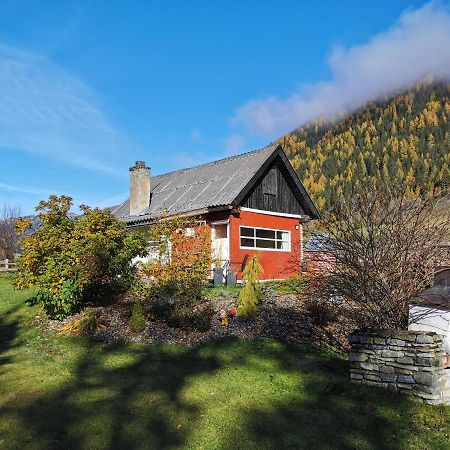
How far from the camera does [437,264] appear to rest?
7965mm

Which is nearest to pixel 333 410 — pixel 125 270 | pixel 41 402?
pixel 41 402

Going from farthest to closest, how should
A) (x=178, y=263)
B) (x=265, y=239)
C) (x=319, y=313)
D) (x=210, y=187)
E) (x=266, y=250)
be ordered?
(x=210, y=187), (x=265, y=239), (x=266, y=250), (x=178, y=263), (x=319, y=313)

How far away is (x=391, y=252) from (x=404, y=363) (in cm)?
195

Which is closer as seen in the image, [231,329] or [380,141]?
[231,329]

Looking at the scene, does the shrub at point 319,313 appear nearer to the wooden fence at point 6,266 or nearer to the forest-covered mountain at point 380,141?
the wooden fence at point 6,266

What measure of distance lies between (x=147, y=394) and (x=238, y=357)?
106 inches

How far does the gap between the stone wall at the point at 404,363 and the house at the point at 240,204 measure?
10.9m

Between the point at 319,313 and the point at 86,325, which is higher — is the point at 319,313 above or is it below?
above

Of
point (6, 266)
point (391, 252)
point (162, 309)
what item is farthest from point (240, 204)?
point (6, 266)

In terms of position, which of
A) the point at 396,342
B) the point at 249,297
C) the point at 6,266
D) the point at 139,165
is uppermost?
the point at 139,165

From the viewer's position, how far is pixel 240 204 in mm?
19156

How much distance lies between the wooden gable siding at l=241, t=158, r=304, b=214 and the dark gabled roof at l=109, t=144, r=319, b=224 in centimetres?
47

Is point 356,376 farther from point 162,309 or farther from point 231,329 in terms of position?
point 162,309

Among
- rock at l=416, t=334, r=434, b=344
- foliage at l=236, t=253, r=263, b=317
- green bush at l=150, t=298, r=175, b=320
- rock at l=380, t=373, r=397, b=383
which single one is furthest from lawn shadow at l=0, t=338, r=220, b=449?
rock at l=416, t=334, r=434, b=344
